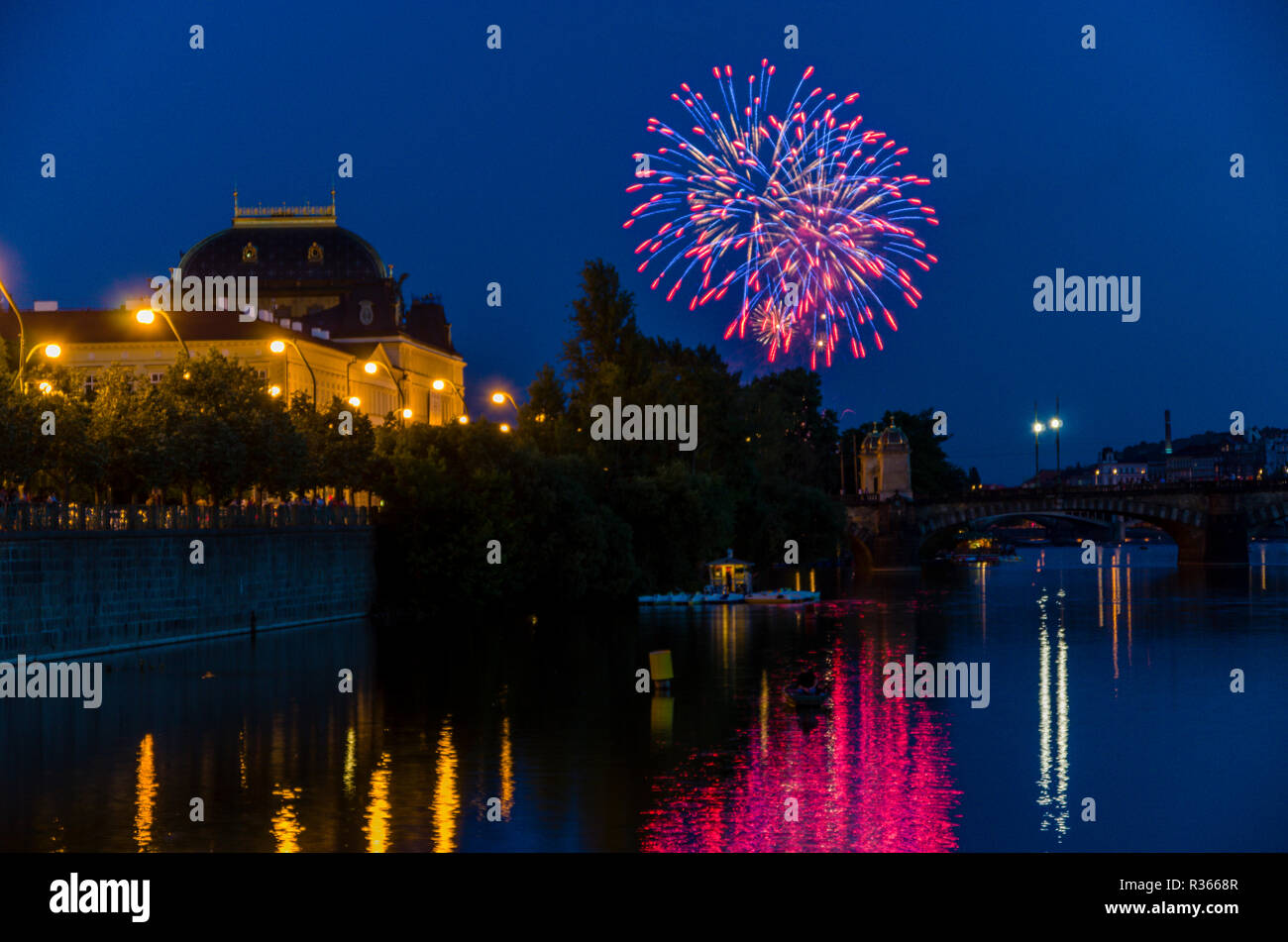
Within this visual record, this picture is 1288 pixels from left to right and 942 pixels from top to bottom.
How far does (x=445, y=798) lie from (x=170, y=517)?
33990mm

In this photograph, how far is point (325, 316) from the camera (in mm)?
148500

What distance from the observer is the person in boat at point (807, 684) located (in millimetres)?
47375

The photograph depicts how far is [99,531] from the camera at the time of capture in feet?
190

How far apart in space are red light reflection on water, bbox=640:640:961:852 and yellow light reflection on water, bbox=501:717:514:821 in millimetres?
3078

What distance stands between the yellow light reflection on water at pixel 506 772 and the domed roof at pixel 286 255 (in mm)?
115949

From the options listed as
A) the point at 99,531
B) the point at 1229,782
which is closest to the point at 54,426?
the point at 99,531

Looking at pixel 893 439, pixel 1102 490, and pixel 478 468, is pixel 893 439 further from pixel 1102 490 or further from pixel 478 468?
pixel 478 468

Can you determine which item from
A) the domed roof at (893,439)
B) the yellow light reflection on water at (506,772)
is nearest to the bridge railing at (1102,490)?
the domed roof at (893,439)

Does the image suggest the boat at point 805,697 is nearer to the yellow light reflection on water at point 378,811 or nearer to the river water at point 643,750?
the river water at point 643,750

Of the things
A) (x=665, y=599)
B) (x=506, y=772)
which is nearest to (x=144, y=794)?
(x=506, y=772)

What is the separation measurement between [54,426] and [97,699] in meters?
16.3

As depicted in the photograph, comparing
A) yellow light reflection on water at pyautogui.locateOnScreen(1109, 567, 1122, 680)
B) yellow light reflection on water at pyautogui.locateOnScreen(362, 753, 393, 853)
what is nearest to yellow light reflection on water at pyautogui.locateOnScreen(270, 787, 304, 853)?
yellow light reflection on water at pyautogui.locateOnScreen(362, 753, 393, 853)
